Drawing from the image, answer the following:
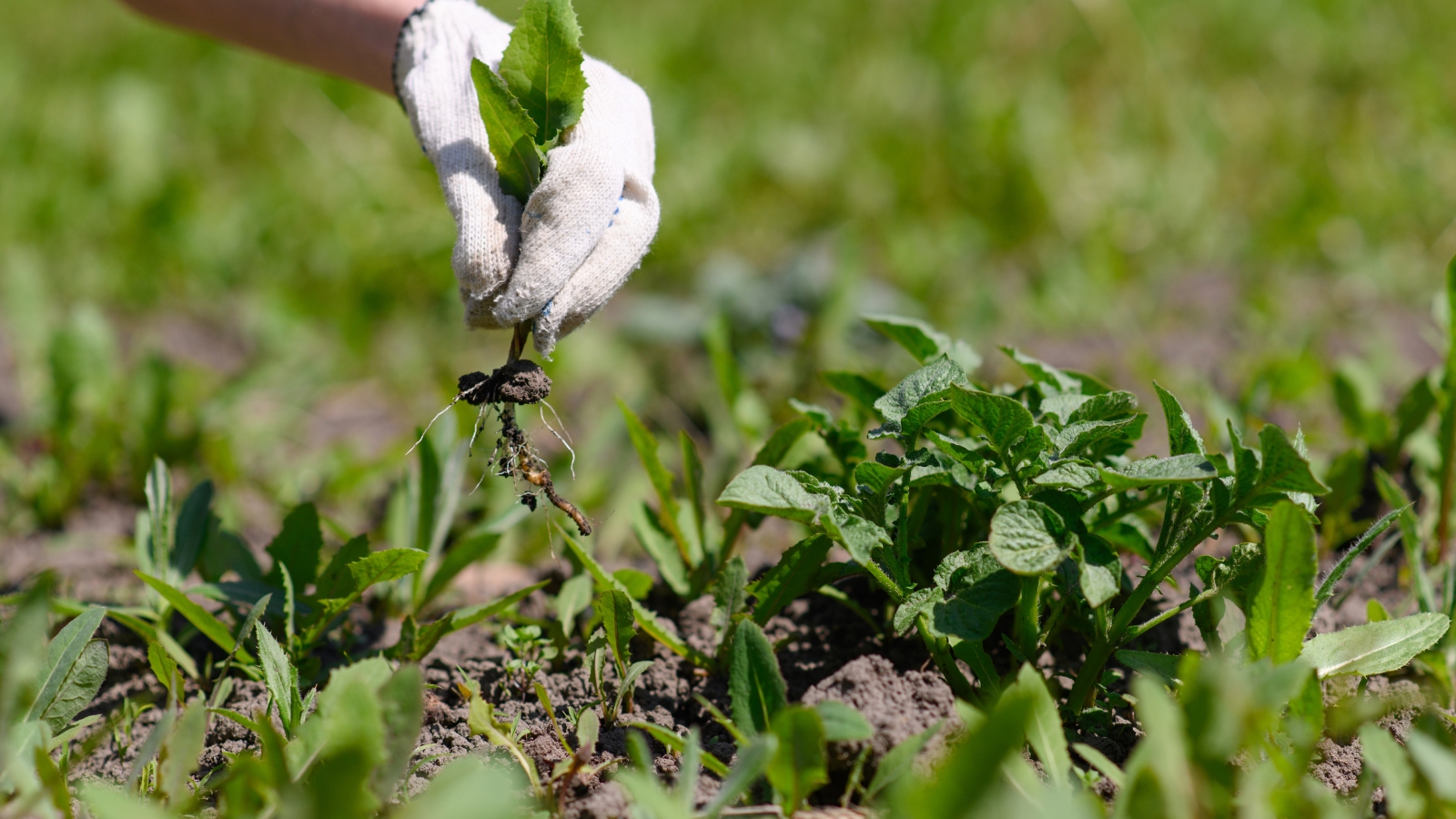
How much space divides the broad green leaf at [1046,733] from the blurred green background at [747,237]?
1065mm

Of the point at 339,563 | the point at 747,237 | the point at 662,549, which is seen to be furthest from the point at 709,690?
the point at 747,237

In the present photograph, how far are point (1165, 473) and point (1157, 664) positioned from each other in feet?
0.94

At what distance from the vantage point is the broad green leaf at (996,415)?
1.27 m

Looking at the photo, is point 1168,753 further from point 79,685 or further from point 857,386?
point 79,685

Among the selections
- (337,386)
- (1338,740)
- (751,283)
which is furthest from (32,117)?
(1338,740)

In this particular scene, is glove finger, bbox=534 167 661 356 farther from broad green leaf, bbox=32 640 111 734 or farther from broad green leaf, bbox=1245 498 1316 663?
broad green leaf, bbox=1245 498 1316 663

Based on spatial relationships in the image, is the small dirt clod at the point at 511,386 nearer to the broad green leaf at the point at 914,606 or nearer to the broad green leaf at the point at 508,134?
the broad green leaf at the point at 508,134

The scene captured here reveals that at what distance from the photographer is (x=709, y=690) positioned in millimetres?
1559

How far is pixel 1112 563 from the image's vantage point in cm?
127

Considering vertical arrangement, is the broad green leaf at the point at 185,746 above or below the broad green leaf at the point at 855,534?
below

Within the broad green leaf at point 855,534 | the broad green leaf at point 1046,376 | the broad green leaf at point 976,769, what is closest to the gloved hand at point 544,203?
the broad green leaf at point 855,534

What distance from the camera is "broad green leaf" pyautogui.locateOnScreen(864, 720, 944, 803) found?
1.22 meters

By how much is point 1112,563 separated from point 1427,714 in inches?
13.9

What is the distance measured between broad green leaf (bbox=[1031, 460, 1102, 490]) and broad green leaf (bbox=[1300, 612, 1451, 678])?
371mm
